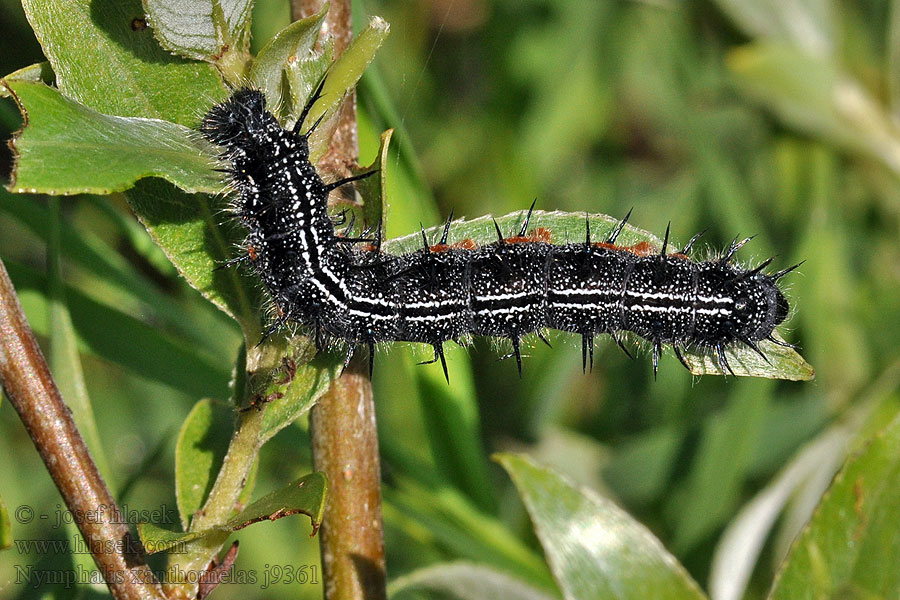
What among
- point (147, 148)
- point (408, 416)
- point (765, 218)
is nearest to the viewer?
point (147, 148)

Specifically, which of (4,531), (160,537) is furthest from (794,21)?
(4,531)

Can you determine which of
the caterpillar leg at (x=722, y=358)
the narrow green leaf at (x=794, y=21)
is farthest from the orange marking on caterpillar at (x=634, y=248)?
the narrow green leaf at (x=794, y=21)

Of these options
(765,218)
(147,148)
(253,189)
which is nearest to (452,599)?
(253,189)

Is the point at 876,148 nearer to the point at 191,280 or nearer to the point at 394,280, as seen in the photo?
the point at 394,280

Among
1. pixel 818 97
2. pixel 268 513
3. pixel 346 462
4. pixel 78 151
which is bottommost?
pixel 268 513

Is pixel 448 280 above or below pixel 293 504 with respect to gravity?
above

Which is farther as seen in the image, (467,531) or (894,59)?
(894,59)

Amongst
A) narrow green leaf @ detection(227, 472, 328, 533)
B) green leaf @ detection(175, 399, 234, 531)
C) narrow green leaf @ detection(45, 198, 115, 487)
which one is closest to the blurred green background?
narrow green leaf @ detection(45, 198, 115, 487)

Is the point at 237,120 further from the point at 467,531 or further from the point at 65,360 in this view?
the point at 467,531
